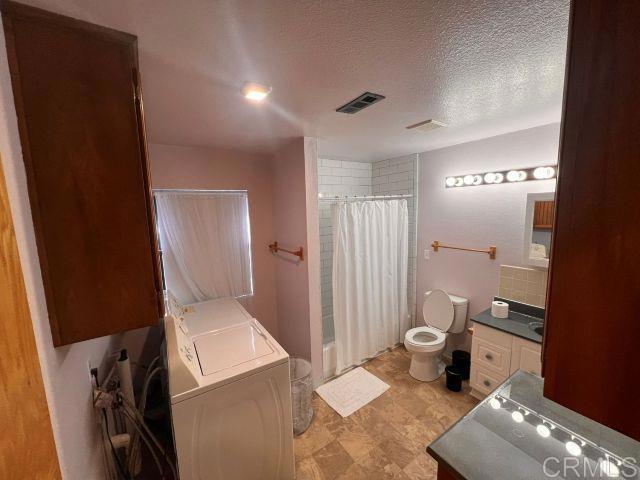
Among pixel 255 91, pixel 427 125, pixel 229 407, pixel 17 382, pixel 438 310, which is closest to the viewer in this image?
pixel 17 382

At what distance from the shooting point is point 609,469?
89 cm

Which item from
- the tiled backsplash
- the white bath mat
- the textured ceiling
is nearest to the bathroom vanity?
the tiled backsplash

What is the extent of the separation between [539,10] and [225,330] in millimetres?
2321

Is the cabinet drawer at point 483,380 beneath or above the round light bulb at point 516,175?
beneath

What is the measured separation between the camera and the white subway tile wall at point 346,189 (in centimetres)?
315

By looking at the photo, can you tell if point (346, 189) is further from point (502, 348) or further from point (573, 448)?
point (573, 448)

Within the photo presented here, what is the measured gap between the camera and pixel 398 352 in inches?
123

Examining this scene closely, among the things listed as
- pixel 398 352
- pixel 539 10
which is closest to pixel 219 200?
pixel 539 10

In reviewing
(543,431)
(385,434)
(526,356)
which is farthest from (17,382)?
(526,356)

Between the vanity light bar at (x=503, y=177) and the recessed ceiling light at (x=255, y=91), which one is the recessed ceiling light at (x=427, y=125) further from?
the recessed ceiling light at (x=255, y=91)

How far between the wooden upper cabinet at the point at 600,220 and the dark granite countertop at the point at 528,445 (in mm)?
479

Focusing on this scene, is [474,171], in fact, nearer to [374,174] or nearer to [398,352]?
[374,174]

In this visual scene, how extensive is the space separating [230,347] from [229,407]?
14.6 inches

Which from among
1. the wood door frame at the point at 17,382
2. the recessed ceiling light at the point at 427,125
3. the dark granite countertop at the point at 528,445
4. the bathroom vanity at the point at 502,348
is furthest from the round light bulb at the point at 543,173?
the wood door frame at the point at 17,382
